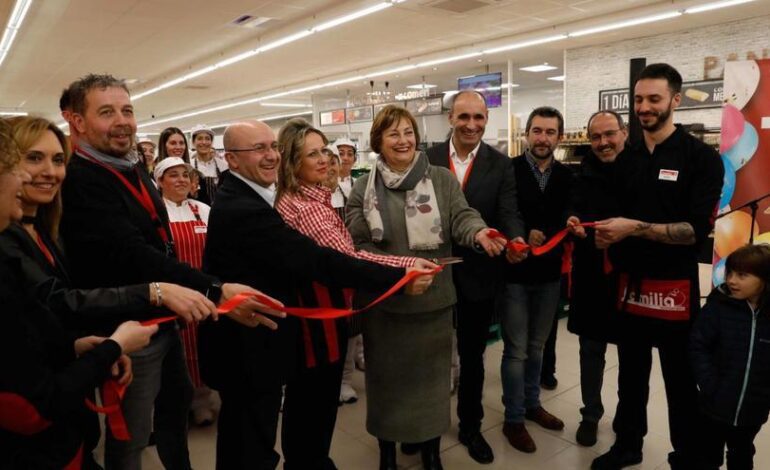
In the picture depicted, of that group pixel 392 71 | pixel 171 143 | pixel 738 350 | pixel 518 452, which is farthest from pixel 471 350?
pixel 392 71

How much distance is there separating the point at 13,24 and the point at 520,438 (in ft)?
33.9

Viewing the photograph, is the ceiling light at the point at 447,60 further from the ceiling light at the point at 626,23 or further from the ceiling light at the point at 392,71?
the ceiling light at the point at 626,23

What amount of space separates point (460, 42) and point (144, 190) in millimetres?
10670

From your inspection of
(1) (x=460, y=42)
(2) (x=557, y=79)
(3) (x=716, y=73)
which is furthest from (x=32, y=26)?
(2) (x=557, y=79)

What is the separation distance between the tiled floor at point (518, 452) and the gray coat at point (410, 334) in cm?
40

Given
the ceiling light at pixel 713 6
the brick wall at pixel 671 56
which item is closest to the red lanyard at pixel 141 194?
the ceiling light at pixel 713 6

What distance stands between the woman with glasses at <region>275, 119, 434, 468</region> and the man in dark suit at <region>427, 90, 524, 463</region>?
2.06ft

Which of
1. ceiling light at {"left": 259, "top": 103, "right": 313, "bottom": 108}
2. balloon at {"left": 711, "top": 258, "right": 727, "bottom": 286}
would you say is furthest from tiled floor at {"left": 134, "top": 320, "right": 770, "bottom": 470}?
ceiling light at {"left": 259, "top": 103, "right": 313, "bottom": 108}

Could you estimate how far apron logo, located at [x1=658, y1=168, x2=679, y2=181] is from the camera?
2.35 m

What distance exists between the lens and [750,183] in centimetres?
462

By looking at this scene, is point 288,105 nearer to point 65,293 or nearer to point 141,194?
point 141,194

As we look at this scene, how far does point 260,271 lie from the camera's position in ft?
6.65

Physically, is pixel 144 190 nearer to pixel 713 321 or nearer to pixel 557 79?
pixel 713 321

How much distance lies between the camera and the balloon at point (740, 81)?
14.7 feet
